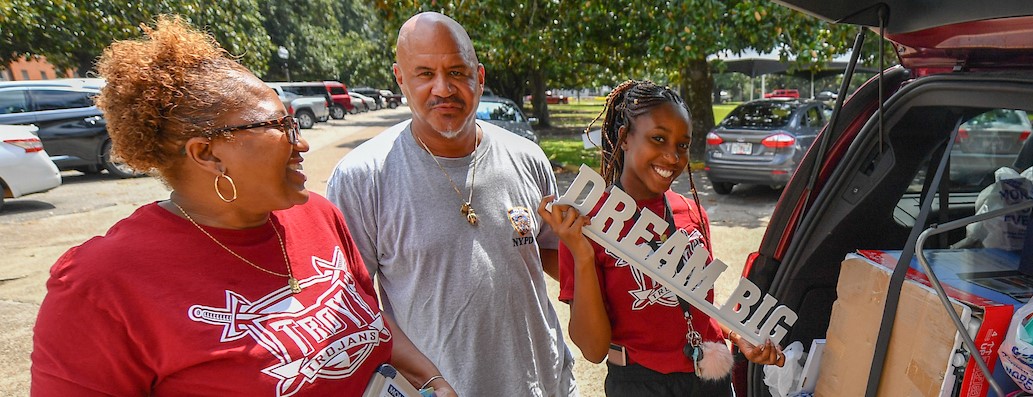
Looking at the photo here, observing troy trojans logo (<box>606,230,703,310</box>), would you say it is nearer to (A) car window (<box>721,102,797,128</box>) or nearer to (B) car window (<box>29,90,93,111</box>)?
(A) car window (<box>721,102,797,128</box>)

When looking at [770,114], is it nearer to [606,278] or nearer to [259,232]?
[606,278]

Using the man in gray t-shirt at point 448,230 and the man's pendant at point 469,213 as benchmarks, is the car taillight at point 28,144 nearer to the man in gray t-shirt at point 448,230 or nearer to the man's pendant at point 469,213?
the man in gray t-shirt at point 448,230

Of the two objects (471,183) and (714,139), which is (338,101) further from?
(471,183)

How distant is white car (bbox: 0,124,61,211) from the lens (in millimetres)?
7484

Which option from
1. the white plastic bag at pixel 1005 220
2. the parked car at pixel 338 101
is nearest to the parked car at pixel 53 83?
the white plastic bag at pixel 1005 220

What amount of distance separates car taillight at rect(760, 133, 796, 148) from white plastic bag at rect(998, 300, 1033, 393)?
23.7 feet

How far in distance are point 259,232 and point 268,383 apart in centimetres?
36

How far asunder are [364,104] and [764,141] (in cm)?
3051

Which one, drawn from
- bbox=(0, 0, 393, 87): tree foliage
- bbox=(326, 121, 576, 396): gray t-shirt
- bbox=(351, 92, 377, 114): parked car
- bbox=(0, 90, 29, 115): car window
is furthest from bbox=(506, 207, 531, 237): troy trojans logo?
bbox=(351, 92, 377, 114): parked car

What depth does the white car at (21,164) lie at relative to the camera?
7.48 metres

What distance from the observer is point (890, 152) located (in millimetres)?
1587

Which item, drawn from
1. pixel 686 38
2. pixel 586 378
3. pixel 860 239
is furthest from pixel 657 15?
pixel 860 239

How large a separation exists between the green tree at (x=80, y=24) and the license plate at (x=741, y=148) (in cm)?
1366

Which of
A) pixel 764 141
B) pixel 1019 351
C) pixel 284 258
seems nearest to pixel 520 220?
Result: pixel 284 258
